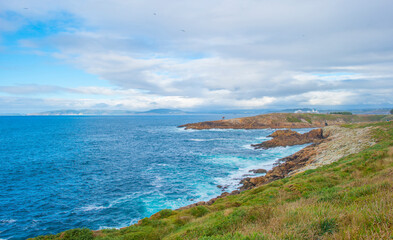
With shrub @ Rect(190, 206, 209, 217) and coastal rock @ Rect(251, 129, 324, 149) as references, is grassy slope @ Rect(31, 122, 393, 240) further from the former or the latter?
coastal rock @ Rect(251, 129, 324, 149)

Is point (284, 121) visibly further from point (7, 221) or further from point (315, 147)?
point (7, 221)

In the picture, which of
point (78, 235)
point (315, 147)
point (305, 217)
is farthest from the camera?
point (315, 147)

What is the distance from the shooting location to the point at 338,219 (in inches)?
255

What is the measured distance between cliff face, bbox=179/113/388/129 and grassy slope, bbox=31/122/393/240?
101022 millimetres

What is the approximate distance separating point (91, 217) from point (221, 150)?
1506 inches

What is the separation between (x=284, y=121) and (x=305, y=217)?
5129 inches

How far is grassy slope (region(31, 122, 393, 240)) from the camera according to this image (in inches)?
235

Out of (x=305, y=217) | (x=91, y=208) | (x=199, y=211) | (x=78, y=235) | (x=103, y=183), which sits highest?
(x=305, y=217)

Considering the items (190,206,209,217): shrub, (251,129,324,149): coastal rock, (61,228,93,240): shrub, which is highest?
(61,228,93,240): shrub

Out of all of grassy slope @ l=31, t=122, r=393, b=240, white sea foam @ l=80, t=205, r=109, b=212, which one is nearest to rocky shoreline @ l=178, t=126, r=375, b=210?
grassy slope @ l=31, t=122, r=393, b=240

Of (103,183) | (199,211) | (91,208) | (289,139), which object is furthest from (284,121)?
(199,211)

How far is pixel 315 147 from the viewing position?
1753 inches

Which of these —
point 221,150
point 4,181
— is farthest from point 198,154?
point 4,181

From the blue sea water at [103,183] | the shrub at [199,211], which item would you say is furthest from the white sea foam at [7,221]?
the shrub at [199,211]
